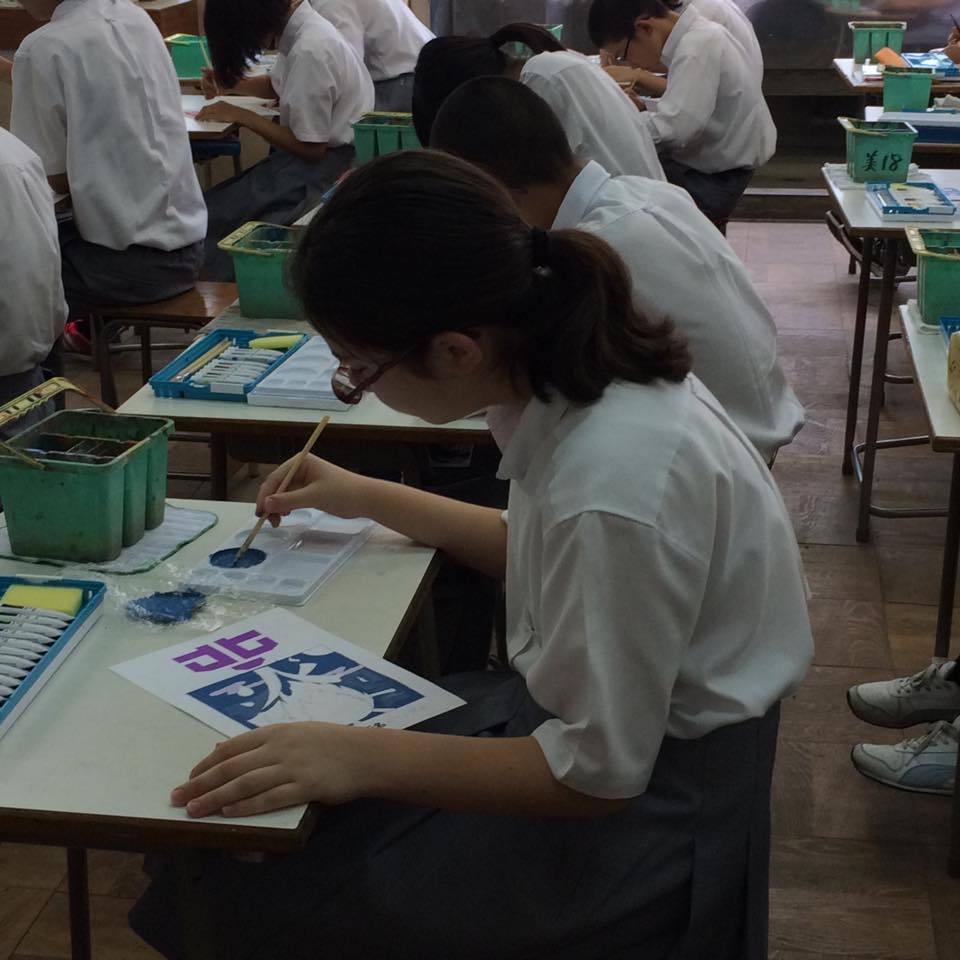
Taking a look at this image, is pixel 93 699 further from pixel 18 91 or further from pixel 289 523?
pixel 18 91

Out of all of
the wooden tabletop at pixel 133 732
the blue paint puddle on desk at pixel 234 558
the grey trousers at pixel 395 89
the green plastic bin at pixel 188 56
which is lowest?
the wooden tabletop at pixel 133 732

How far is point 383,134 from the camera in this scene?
387cm

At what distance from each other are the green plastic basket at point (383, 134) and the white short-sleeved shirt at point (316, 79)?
1.08ft

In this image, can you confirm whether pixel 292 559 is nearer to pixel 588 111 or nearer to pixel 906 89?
pixel 588 111

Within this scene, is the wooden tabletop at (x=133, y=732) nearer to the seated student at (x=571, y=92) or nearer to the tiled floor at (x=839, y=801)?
the tiled floor at (x=839, y=801)

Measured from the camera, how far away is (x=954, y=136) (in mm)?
4238

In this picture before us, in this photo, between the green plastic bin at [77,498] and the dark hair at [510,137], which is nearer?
the green plastic bin at [77,498]

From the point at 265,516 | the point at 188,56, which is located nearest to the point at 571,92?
the point at 265,516

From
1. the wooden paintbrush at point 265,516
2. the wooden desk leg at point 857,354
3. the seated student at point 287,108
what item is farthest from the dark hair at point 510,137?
the seated student at point 287,108

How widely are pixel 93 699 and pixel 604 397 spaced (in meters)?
0.58

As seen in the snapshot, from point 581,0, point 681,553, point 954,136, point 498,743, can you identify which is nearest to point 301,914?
point 498,743

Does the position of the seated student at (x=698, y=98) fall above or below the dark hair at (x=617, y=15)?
below

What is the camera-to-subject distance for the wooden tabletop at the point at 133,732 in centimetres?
116

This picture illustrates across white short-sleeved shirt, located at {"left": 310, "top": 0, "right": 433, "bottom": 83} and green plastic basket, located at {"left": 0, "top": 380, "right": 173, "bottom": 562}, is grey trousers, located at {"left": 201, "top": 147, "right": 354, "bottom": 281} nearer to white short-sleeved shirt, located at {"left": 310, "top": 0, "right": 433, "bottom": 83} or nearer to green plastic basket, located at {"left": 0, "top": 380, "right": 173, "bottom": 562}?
white short-sleeved shirt, located at {"left": 310, "top": 0, "right": 433, "bottom": 83}
